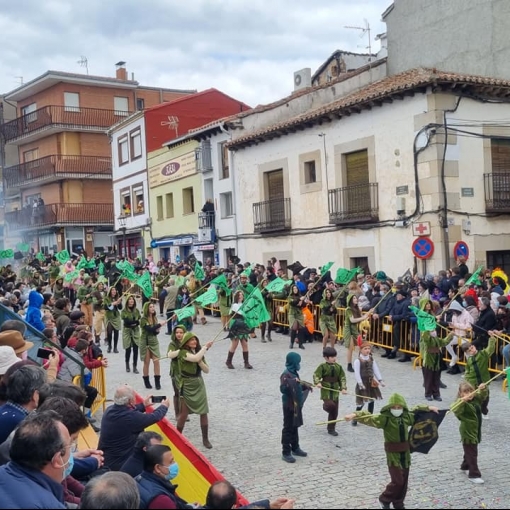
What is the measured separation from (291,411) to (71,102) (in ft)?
117

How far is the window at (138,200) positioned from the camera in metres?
34.1

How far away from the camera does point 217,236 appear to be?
27.8 meters

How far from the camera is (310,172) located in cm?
2303

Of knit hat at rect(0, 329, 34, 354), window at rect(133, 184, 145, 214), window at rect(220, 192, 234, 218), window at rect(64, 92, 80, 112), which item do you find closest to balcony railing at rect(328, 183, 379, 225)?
window at rect(220, 192, 234, 218)

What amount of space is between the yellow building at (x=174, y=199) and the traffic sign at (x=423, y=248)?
1312 cm

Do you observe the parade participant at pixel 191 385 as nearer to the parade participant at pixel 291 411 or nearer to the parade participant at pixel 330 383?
the parade participant at pixel 291 411

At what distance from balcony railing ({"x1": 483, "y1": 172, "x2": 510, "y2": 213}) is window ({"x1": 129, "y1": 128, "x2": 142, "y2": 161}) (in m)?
19.6

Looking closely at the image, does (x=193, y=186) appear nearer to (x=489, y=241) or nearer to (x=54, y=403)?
(x=489, y=241)

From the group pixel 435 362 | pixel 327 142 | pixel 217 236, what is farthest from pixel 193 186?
pixel 435 362

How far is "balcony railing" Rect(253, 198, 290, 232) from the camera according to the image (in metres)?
23.8

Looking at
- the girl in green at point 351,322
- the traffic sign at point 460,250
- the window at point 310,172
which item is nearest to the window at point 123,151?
the window at point 310,172

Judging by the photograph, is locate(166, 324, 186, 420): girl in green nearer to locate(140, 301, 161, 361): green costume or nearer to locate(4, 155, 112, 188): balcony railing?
locate(140, 301, 161, 361): green costume

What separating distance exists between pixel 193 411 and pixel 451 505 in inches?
138

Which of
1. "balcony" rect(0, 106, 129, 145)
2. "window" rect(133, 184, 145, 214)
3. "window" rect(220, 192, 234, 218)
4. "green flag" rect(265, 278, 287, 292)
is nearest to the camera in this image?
"green flag" rect(265, 278, 287, 292)
